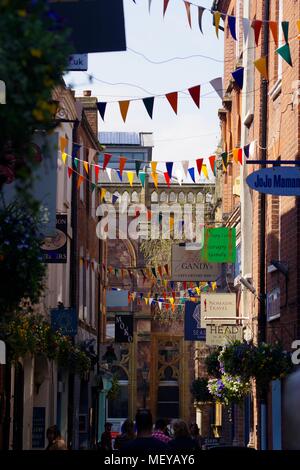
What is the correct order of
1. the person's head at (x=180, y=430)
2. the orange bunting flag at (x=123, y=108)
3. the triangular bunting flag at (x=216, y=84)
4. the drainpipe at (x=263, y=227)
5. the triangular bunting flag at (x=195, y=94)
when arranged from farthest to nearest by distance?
the drainpipe at (x=263, y=227) → the triangular bunting flag at (x=216, y=84) → the triangular bunting flag at (x=195, y=94) → the orange bunting flag at (x=123, y=108) → the person's head at (x=180, y=430)

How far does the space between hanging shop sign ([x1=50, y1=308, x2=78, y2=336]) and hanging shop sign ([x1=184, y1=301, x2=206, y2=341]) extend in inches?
255

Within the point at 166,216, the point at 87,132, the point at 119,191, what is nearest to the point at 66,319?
the point at 87,132

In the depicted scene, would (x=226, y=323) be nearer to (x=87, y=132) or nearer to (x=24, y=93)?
(x=87, y=132)

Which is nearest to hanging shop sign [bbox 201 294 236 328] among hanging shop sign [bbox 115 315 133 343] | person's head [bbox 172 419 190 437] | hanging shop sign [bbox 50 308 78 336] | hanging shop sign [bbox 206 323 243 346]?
hanging shop sign [bbox 206 323 243 346]

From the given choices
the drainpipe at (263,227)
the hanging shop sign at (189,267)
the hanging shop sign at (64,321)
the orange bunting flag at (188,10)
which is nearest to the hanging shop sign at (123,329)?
the hanging shop sign at (189,267)

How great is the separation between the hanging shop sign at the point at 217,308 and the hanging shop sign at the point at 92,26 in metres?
15.0

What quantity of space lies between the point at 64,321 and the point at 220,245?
507 cm

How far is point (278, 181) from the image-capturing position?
49.2ft

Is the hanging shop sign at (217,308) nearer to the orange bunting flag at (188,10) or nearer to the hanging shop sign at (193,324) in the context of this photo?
the hanging shop sign at (193,324)

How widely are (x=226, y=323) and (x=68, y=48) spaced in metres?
21.0

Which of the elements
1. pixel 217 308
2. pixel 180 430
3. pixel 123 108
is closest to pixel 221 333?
pixel 217 308

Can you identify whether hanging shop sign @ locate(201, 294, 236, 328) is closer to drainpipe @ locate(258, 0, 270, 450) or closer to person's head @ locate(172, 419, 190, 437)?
drainpipe @ locate(258, 0, 270, 450)

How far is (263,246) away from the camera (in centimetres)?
2436

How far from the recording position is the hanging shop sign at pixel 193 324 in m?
30.7
